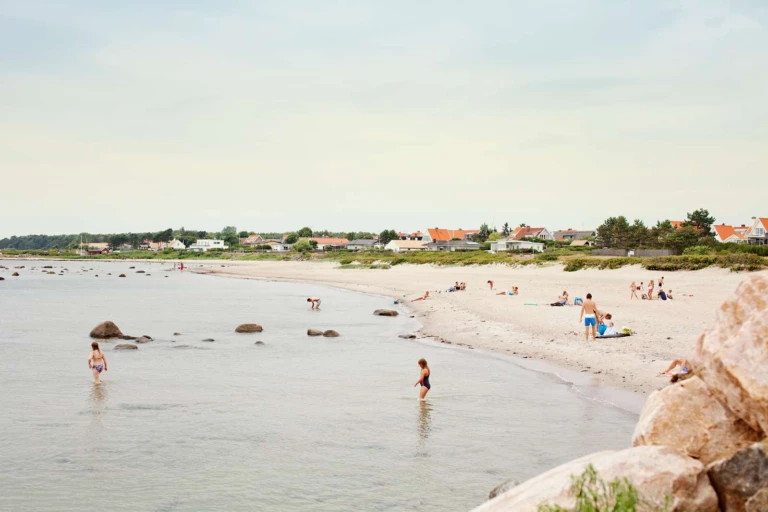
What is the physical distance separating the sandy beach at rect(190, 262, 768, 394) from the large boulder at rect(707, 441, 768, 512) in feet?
39.7

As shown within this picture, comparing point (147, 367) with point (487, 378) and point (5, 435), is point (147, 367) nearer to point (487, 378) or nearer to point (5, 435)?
point (5, 435)

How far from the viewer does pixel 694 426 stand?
25.8ft

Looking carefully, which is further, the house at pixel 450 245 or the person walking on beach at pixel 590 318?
the house at pixel 450 245

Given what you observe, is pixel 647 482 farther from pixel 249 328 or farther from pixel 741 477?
pixel 249 328

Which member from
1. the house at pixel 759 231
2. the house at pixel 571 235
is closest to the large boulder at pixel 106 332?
the house at pixel 759 231

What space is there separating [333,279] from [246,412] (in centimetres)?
7365

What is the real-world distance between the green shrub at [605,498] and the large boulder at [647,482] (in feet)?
0.27

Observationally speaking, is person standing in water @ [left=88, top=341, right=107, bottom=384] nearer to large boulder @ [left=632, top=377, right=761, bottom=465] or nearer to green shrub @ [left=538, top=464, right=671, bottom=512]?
large boulder @ [left=632, top=377, right=761, bottom=465]

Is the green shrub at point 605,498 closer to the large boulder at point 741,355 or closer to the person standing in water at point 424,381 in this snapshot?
the large boulder at point 741,355

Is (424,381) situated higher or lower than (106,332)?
higher

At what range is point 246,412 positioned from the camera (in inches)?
782

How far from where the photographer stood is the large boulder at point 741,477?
6.62m

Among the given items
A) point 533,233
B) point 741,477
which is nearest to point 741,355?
point 741,477

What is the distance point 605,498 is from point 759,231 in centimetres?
12012
